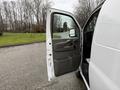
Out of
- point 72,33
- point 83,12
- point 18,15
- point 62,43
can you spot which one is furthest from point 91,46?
point 18,15

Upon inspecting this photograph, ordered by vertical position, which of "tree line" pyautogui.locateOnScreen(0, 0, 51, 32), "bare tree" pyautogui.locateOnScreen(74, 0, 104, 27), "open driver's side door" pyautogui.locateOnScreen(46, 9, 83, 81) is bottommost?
"open driver's side door" pyautogui.locateOnScreen(46, 9, 83, 81)

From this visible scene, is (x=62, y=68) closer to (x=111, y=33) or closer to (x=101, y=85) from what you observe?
(x=101, y=85)

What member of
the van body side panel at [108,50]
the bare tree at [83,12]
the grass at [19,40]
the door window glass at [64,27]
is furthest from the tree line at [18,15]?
the van body side panel at [108,50]

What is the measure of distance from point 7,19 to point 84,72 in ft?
152

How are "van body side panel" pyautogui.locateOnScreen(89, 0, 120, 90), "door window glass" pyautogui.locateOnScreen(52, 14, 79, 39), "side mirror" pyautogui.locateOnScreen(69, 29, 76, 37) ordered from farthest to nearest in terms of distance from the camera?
"side mirror" pyautogui.locateOnScreen(69, 29, 76, 37) < "door window glass" pyautogui.locateOnScreen(52, 14, 79, 39) < "van body side panel" pyautogui.locateOnScreen(89, 0, 120, 90)

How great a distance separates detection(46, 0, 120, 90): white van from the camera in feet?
4.93

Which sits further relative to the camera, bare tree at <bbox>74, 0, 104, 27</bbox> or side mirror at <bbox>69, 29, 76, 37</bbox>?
bare tree at <bbox>74, 0, 104, 27</bbox>

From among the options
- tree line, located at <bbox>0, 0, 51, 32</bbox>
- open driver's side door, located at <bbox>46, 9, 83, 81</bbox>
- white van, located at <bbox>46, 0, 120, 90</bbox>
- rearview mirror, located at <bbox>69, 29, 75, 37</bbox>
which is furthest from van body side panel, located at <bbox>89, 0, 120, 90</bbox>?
tree line, located at <bbox>0, 0, 51, 32</bbox>

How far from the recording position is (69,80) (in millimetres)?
4402

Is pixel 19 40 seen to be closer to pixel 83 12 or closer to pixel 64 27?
pixel 83 12

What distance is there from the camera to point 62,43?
3225 mm

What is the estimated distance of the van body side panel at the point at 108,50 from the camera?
56.3 inches

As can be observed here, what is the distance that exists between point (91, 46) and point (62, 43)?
951 millimetres

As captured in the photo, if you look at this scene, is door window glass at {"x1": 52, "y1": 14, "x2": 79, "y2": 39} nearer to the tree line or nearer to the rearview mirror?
the rearview mirror
